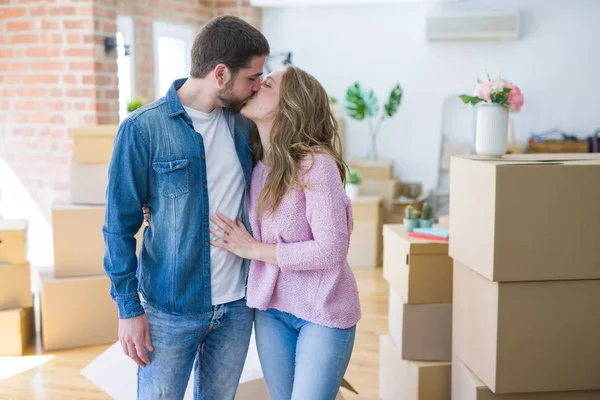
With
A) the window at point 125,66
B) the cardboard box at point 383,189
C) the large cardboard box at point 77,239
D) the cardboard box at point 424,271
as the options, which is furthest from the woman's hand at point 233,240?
the cardboard box at point 383,189

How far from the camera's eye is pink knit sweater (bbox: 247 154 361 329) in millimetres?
1702

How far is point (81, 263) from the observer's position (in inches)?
148

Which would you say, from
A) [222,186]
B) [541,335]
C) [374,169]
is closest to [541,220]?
[541,335]

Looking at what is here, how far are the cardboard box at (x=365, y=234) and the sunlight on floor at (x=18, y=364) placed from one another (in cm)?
289

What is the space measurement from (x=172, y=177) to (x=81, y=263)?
2.32 meters

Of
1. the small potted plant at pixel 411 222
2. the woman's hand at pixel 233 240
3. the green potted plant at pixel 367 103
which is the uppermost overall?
the green potted plant at pixel 367 103

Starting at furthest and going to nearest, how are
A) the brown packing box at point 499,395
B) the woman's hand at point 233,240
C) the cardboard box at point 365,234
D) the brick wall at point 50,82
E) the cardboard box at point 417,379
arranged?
the cardboard box at point 365,234, the brick wall at point 50,82, the cardboard box at point 417,379, the brown packing box at point 499,395, the woman's hand at point 233,240

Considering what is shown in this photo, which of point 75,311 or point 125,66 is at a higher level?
point 125,66

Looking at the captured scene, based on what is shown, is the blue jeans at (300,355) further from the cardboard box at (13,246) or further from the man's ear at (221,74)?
the cardboard box at (13,246)

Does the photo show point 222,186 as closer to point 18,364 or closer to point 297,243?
point 297,243

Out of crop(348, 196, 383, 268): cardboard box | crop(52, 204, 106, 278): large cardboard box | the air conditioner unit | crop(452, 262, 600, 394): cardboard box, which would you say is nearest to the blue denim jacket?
crop(452, 262, 600, 394): cardboard box

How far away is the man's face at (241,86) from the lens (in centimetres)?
170

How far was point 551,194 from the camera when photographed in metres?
1.94

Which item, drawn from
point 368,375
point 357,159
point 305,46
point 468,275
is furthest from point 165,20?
point 468,275
